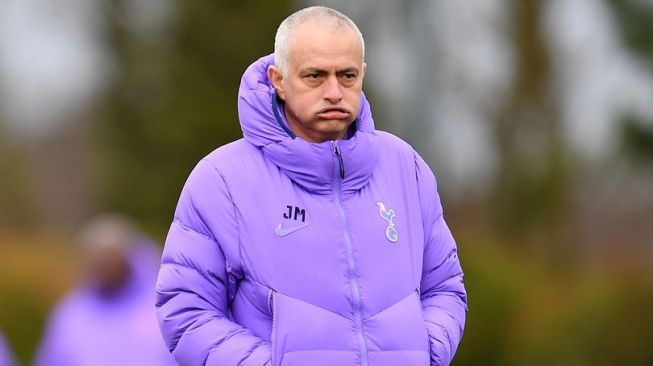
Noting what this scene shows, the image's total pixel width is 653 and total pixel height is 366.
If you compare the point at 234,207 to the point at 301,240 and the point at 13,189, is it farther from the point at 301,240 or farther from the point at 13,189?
the point at 13,189

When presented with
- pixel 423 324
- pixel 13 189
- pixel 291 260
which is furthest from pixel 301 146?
pixel 13 189

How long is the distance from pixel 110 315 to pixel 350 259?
429 cm

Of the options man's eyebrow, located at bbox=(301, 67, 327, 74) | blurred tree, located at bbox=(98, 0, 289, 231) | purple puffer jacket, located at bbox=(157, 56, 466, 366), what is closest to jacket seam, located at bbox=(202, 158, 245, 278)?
purple puffer jacket, located at bbox=(157, 56, 466, 366)

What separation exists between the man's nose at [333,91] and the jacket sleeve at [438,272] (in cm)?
46

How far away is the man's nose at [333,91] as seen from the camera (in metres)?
4.95

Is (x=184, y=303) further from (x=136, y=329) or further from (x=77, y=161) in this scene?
(x=77, y=161)

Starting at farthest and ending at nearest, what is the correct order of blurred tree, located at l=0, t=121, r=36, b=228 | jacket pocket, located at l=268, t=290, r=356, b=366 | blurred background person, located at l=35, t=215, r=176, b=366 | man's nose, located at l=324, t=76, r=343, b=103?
blurred tree, located at l=0, t=121, r=36, b=228, blurred background person, located at l=35, t=215, r=176, b=366, man's nose, located at l=324, t=76, r=343, b=103, jacket pocket, located at l=268, t=290, r=356, b=366

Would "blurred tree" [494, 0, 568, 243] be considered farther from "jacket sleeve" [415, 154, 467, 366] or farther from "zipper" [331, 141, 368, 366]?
"zipper" [331, 141, 368, 366]

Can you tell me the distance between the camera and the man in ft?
16.1

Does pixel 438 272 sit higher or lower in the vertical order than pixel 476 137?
higher

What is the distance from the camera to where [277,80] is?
16.8ft

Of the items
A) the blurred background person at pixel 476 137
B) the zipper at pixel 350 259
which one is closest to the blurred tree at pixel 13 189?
the blurred background person at pixel 476 137

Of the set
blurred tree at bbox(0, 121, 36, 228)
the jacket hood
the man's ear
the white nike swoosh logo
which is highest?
the man's ear

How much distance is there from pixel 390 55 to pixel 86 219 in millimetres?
7924
